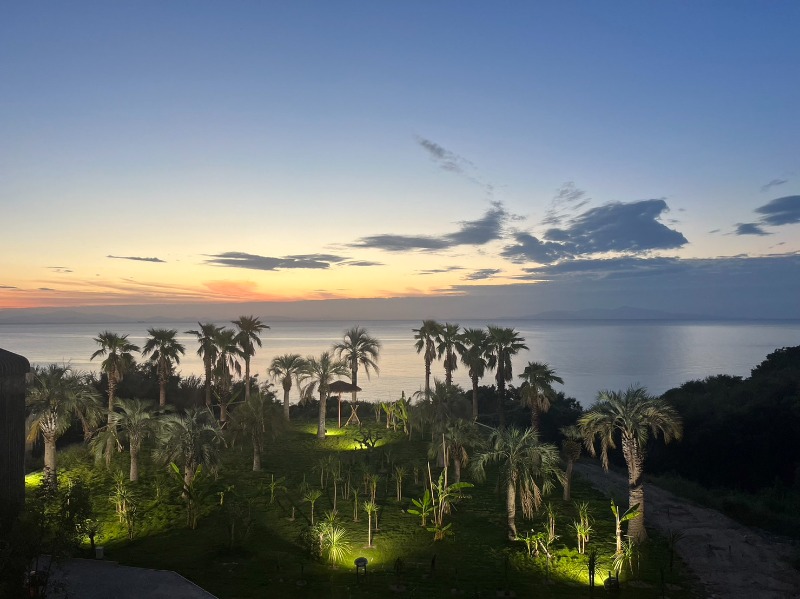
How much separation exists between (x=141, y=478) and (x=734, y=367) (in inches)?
5145

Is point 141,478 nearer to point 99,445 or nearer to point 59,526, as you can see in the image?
point 99,445

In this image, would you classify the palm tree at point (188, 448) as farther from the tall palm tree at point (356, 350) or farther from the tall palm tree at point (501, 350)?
the tall palm tree at point (501, 350)

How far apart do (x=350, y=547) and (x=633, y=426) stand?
38.8ft

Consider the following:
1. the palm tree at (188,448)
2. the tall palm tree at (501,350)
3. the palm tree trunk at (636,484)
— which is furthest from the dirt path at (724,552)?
the palm tree at (188,448)

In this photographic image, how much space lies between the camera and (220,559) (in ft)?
60.6

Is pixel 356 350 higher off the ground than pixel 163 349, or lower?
lower

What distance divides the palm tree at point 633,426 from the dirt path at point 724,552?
2.58 m

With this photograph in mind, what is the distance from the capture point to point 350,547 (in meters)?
19.7

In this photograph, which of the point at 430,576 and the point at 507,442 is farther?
the point at 507,442

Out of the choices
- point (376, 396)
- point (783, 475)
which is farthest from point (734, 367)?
point (783, 475)

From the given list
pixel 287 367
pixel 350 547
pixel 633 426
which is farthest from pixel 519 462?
pixel 287 367

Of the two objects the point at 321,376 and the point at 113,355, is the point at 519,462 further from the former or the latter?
the point at 113,355

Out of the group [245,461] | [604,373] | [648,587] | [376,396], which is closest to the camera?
[648,587]

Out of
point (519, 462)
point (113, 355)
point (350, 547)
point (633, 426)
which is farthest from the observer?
point (113, 355)
